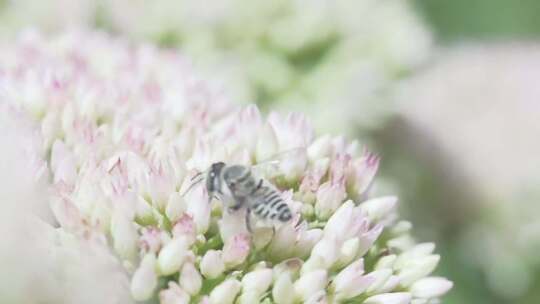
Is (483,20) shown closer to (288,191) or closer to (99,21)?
(99,21)

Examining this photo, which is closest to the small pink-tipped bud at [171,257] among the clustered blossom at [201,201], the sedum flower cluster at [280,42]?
the clustered blossom at [201,201]

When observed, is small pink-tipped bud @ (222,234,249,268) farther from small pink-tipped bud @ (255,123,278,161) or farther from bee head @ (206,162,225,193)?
small pink-tipped bud @ (255,123,278,161)

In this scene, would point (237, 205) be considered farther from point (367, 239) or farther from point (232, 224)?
point (367, 239)

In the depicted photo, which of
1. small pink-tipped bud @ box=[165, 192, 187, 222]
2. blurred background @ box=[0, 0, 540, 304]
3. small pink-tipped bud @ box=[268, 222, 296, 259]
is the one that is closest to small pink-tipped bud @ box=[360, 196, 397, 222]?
small pink-tipped bud @ box=[268, 222, 296, 259]

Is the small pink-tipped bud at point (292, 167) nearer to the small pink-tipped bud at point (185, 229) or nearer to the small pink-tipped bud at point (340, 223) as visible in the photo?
the small pink-tipped bud at point (340, 223)

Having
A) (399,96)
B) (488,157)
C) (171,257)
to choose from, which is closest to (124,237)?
(171,257)

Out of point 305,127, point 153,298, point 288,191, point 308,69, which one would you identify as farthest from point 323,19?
point 153,298
